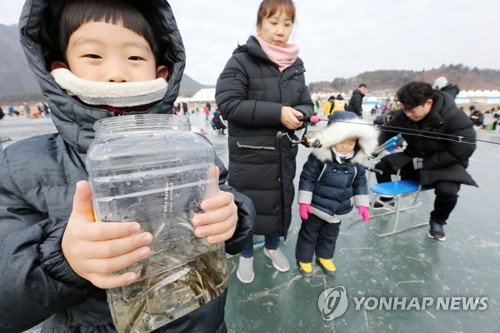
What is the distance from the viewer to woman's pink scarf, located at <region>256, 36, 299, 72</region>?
150 centimetres

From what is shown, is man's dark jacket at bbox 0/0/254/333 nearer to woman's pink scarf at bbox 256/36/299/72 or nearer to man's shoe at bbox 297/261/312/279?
woman's pink scarf at bbox 256/36/299/72

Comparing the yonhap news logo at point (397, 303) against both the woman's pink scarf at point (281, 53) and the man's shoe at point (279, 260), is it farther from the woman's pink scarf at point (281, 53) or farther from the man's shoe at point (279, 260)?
the woman's pink scarf at point (281, 53)

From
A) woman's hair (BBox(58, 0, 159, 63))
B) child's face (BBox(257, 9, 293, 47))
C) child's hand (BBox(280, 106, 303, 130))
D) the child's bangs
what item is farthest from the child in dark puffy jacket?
woman's hair (BBox(58, 0, 159, 63))

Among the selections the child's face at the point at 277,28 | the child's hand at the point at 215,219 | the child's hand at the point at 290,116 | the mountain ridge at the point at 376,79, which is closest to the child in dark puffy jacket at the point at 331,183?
the child's hand at the point at 290,116

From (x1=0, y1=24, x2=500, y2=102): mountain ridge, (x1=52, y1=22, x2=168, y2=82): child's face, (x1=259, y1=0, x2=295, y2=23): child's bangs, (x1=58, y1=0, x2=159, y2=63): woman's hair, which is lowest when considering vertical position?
(x1=52, y1=22, x2=168, y2=82): child's face

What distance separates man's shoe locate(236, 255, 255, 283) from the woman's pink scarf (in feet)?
4.87

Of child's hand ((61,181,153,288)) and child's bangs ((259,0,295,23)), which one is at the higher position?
child's bangs ((259,0,295,23))

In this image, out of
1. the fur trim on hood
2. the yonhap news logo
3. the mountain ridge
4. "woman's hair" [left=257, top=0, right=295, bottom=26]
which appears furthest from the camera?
the mountain ridge

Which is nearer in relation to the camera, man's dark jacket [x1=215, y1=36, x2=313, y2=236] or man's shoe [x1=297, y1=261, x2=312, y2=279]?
man's dark jacket [x1=215, y1=36, x2=313, y2=236]

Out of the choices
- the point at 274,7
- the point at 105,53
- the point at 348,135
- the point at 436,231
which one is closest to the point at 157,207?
the point at 105,53

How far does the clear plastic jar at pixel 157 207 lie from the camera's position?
562 mm

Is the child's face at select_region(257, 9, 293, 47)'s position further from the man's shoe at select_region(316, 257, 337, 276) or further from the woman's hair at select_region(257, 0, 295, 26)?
the man's shoe at select_region(316, 257, 337, 276)

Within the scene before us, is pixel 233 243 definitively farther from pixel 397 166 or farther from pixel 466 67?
pixel 466 67

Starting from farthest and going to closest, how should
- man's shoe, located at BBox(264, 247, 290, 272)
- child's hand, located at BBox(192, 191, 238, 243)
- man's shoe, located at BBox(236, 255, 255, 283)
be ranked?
1. man's shoe, located at BBox(264, 247, 290, 272)
2. man's shoe, located at BBox(236, 255, 255, 283)
3. child's hand, located at BBox(192, 191, 238, 243)
